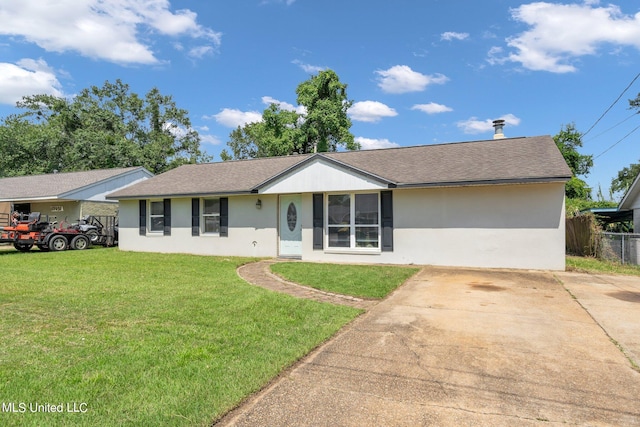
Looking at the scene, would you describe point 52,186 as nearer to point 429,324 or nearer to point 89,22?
point 89,22

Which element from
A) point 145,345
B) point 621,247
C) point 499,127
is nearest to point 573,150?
point 499,127

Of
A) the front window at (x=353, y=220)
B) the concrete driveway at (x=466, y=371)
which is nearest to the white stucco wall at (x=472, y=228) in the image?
the front window at (x=353, y=220)

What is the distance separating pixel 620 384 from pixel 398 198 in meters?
8.23

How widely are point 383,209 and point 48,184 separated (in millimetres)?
21605

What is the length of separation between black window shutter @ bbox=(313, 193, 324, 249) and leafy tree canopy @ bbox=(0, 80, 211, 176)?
26510 millimetres

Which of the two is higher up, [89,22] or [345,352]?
[89,22]

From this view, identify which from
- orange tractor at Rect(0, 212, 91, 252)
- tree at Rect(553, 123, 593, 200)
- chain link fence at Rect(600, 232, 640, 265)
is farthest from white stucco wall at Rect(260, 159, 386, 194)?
tree at Rect(553, 123, 593, 200)

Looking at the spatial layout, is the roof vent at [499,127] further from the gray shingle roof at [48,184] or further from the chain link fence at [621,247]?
the gray shingle roof at [48,184]

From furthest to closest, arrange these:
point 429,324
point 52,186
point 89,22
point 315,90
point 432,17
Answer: point 315,90 → point 52,186 → point 432,17 → point 89,22 → point 429,324

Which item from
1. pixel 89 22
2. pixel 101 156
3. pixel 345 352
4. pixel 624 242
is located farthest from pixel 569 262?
pixel 101 156

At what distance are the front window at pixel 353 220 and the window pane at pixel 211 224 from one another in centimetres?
466

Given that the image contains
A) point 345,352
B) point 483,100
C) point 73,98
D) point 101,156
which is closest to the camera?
point 345,352

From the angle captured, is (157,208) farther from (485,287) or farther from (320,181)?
(485,287)

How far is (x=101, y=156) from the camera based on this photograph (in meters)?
32.9
